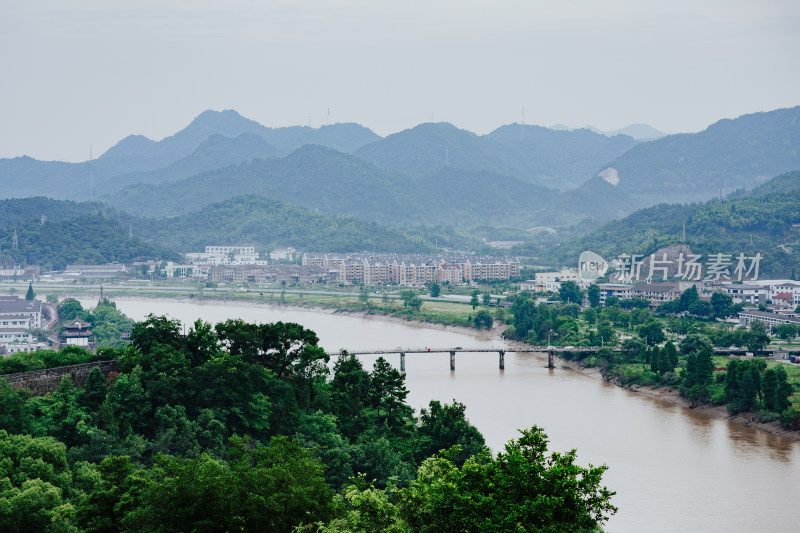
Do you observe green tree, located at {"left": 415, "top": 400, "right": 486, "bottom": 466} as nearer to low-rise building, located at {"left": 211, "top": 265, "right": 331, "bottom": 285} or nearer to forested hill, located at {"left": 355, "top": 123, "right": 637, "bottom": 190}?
low-rise building, located at {"left": 211, "top": 265, "right": 331, "bottom": 285}

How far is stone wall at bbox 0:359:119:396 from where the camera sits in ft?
42.4

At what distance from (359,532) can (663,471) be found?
31.2ft

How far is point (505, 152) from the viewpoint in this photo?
156625 millimetres

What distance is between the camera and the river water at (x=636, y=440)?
44.8ft

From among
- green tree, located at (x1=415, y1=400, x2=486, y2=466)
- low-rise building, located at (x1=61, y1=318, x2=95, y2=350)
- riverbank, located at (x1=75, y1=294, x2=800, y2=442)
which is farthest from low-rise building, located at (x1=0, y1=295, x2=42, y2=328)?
green tree, located at (x1=415, y1=400, x2=486, y2=466)

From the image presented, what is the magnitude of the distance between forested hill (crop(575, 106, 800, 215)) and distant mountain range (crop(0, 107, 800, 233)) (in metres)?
0.14

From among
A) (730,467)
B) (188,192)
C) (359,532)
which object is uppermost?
(188,192)

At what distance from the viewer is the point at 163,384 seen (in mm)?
12898

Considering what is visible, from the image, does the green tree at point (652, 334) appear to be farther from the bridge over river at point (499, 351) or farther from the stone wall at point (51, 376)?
the stone wall at point (51, 376)

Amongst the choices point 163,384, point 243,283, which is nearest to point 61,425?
point 163,384

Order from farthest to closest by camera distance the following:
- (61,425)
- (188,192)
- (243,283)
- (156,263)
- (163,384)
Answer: (188,192) → (156,263) → (243,283) → (163,384) → (61,425)

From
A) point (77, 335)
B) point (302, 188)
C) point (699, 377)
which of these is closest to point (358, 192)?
point (302, 188)

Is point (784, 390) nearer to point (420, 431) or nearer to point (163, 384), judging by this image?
point (420, 431)

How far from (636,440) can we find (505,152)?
141 metres
